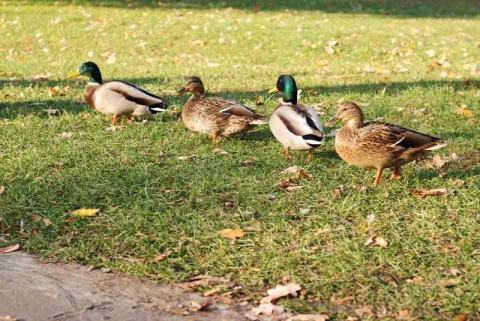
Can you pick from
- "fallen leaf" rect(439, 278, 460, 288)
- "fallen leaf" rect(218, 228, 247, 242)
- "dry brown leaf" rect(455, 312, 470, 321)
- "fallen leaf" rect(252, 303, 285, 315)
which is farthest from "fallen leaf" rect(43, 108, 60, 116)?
"dry brown leaf" rect(455, 312, 470, 321)

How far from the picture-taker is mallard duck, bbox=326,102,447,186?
476 centimetres

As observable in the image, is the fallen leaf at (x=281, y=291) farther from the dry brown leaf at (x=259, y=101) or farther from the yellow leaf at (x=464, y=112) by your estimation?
the dry brown leaf at (x=259, y=101)

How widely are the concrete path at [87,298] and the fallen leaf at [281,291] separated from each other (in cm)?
16

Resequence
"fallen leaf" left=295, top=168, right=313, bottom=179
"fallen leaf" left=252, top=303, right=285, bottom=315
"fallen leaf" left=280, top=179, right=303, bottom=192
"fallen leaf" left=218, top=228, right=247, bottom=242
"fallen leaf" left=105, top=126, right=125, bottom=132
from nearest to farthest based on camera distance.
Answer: "fallen leaf" left=252, top=303, right=285, bottom=315
"fallen leaf" left=218, top=228, right=247, bottom=242
"fallen leaf" left=280, top=179, right=303, bottom=192
"fallen leaf" left=295, top=168, right=313, bottom=179
"fallen leaf" left=105, top=126, right=125, bottom=132

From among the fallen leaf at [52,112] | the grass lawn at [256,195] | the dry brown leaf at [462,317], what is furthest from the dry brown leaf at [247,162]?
the fallen leaf at [52,112]

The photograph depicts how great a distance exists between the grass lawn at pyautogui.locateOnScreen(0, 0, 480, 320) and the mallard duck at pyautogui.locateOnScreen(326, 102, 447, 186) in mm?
225

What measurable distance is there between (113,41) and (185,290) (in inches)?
430

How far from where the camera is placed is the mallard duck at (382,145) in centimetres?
476

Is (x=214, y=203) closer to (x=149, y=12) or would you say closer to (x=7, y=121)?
(x=7, y=121)

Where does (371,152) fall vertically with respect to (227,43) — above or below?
above

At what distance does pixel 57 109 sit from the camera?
7598 mm

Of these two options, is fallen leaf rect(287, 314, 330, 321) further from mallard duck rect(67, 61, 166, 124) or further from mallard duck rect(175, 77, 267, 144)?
mallard duck rect(67, 61, 166, 124)

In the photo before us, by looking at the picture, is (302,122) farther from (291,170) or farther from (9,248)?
(9,248)

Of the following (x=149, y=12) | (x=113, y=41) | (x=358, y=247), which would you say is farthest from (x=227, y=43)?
(x=358, y=247)
